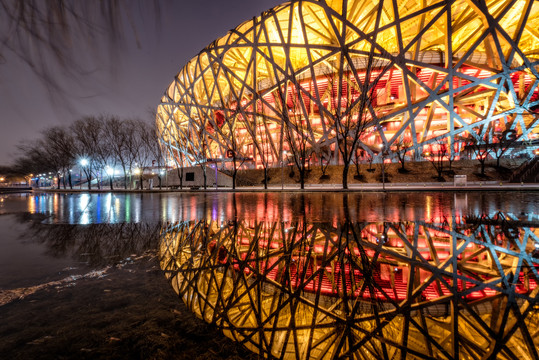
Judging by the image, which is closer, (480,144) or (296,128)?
(296,128)

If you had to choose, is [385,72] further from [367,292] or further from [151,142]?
[151,142]

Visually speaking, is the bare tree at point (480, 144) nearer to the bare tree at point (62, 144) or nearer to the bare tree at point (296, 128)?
the bare tree at point (296, 128)

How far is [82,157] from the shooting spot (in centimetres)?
3972

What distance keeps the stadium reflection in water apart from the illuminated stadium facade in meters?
16.1

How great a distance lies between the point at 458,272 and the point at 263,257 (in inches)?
86.1

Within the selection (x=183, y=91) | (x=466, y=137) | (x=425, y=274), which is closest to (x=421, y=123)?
(x=466, y=137)

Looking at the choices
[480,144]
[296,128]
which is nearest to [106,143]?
[296,128]

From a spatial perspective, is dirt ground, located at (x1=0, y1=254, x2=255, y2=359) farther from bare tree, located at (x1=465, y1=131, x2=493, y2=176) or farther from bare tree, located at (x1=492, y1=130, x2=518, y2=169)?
bare tree, located at (x1=492, y1=130, x2=518, y2=169)

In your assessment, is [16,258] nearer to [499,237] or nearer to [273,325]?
[273,325]

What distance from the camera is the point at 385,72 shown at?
25328 millimetres

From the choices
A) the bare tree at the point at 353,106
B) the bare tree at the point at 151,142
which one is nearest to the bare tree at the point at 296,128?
the bare tree at the point at 353,106

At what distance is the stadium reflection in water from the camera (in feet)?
5.04

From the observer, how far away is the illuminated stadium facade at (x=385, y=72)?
2394cm

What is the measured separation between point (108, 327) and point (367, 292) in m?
2.02
